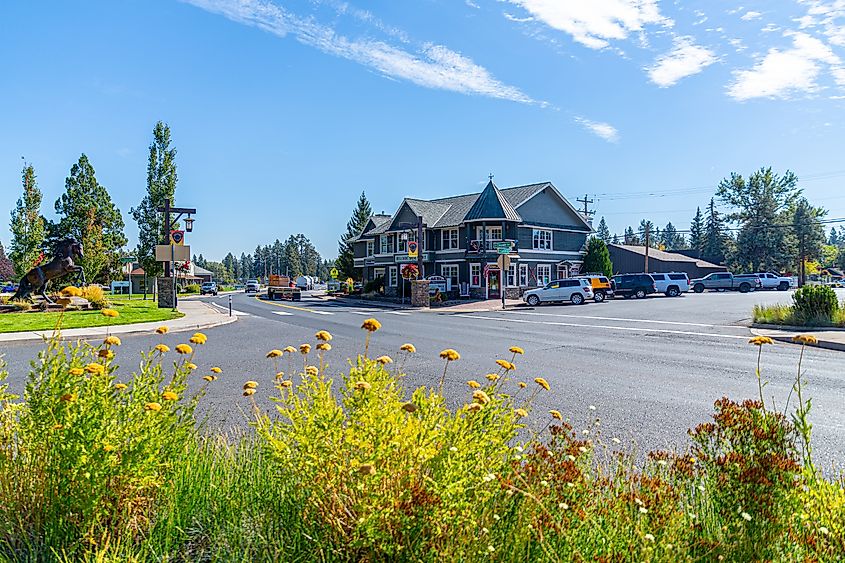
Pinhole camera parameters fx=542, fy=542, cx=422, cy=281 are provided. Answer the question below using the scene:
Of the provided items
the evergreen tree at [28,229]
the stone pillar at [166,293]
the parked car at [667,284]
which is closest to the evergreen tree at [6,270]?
the evergreen tree at [28,229]

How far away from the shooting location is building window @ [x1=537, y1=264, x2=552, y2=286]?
4500cm

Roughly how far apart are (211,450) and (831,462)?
18.3 feet

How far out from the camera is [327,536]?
2.46 meters

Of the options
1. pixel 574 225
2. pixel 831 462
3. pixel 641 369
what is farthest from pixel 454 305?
pixel 831 462

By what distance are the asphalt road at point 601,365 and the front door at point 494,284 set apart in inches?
789

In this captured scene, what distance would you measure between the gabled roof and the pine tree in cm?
7157

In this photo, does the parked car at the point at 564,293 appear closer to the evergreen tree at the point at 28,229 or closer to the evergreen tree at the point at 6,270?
the evergreen tree at the point at 28,229

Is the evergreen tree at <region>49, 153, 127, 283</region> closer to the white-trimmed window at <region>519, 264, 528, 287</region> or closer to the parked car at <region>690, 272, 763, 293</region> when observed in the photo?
the white-trimmed window at <region>519, 264, 528, 287</region>

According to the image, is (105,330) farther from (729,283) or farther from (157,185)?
(729,283)

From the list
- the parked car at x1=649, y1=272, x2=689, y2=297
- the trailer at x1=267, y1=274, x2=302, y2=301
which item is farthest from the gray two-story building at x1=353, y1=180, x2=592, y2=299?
the parked car at x1=649, y1=272, x2=689, y2=297

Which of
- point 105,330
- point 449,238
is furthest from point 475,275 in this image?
point 105,330

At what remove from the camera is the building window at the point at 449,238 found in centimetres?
4416

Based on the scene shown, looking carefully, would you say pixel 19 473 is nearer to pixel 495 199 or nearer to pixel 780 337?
pixel 780 337

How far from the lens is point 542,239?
150 ft
